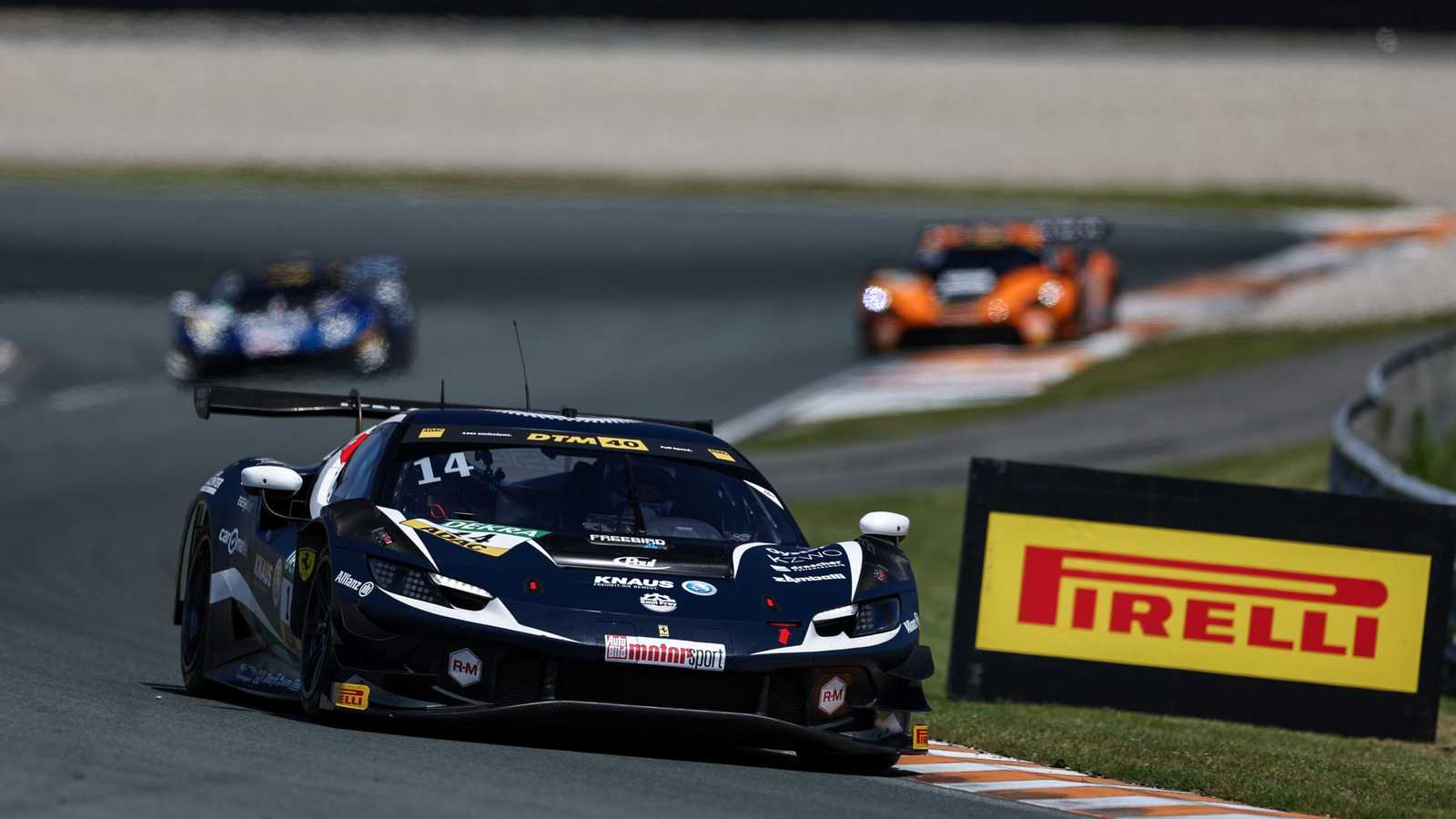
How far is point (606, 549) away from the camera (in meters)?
7.85

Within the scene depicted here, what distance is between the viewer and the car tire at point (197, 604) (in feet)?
30.3

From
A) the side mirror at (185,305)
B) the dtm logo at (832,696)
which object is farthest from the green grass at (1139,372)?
the dtm logo at (832,696)

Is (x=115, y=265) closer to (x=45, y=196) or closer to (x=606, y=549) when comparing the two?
(x=45, y=196)

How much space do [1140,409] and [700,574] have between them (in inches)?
640

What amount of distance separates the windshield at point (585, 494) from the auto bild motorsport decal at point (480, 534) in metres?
0.10

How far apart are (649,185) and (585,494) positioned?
115 feet

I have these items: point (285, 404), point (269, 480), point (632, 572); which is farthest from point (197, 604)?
point (632, 572)

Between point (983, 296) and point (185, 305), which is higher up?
point (983, 296)

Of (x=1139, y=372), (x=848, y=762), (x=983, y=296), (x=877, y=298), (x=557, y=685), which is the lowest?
(x=848, y=762)

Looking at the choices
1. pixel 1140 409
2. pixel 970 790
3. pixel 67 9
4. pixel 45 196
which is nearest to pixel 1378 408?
pixel 1140 409

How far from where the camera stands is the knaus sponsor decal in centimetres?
739

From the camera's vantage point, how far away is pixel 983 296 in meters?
27.5

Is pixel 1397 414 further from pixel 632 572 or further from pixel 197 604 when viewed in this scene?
pixel 632 572

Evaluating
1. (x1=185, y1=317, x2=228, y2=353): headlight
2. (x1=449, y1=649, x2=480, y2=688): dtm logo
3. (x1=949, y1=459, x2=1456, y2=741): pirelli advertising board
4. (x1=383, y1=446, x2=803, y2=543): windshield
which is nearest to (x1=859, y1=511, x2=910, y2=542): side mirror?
(x1=383, y1=446, x2=803, y2=543): windshield
